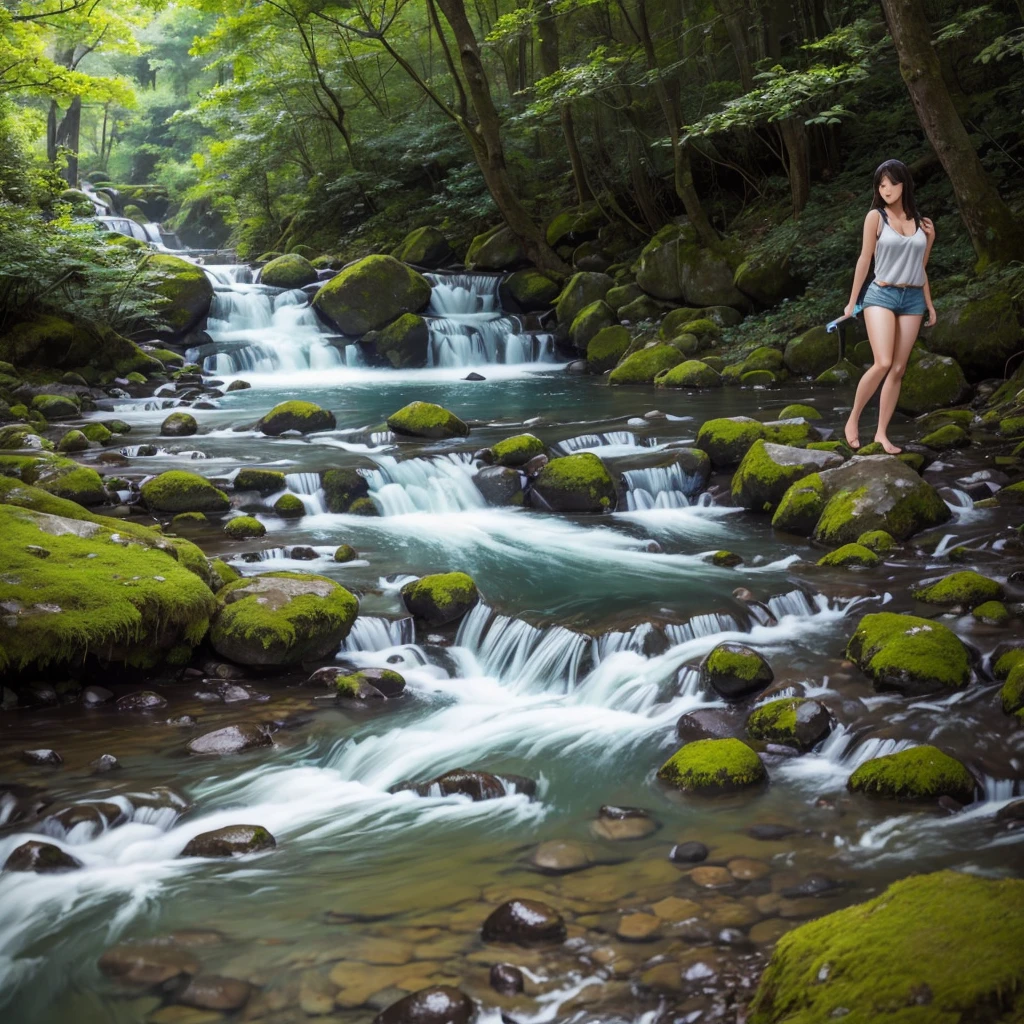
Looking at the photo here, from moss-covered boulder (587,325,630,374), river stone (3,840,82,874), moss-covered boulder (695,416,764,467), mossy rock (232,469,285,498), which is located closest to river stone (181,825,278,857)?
river stone (3,840,82,874)

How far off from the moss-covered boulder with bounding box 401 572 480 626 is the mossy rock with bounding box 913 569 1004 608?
10.6 feet

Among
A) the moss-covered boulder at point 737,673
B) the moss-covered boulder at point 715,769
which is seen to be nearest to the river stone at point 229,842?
the moss-covered boulder at point 715,769

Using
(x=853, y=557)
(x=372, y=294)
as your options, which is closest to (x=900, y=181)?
(x=853, y=557)

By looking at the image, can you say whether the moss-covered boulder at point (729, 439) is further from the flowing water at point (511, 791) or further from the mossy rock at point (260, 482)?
the mossy rock at point (260, 482)

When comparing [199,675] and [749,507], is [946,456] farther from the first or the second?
[199,675]

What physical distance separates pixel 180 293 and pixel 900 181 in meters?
16.8

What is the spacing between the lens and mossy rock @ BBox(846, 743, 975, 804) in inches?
174

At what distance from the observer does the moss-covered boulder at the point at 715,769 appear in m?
4.68

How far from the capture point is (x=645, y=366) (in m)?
16.7

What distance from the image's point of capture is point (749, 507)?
9.62 meters

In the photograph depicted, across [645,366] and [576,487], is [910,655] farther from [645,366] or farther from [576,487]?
[645,366]

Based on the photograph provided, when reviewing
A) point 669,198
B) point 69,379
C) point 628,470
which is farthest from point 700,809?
point 669,198

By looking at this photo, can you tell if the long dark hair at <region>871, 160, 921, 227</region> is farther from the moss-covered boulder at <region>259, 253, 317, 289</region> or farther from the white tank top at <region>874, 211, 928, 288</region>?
the moss-covered boulder at <region>259, 253, 317, 289</region>

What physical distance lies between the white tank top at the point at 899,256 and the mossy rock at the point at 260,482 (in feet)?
20.7
